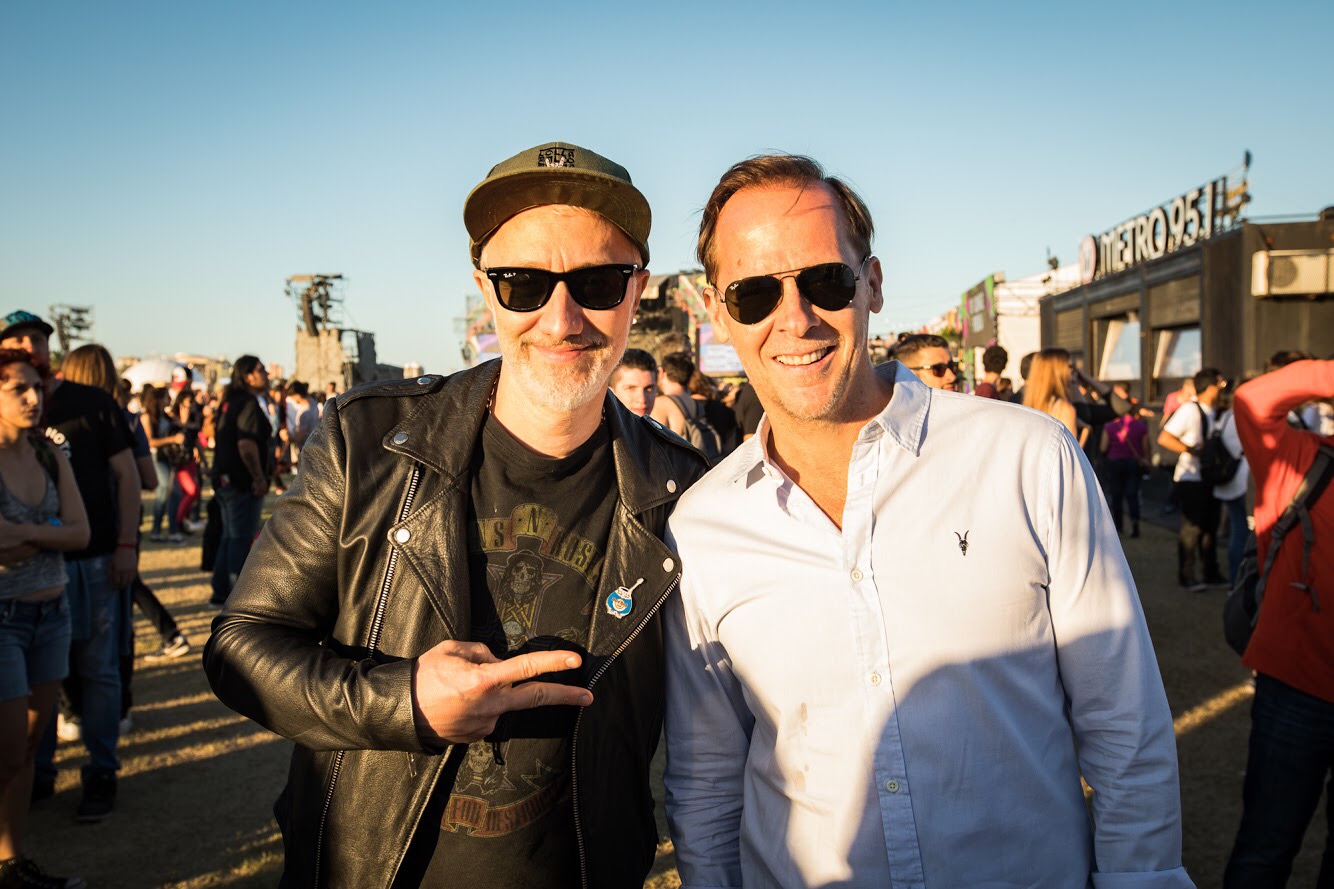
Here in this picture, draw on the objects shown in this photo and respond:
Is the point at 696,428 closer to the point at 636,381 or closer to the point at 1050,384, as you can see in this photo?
the point at 636,381

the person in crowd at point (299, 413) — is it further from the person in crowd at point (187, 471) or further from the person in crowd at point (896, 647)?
the person in crowd at point (896, 647)

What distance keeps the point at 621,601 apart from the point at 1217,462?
7.85 m

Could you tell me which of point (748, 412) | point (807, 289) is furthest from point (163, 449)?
point (807, 289)

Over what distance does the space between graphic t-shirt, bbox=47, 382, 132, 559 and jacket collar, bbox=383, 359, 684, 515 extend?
11.4ft

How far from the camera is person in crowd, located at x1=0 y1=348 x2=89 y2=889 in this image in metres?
3.45

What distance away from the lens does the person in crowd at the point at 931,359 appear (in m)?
5.54

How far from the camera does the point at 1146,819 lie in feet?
5.41

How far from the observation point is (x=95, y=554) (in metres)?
4.57

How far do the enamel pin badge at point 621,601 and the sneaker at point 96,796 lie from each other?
3.95 m

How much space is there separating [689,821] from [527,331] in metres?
1.25

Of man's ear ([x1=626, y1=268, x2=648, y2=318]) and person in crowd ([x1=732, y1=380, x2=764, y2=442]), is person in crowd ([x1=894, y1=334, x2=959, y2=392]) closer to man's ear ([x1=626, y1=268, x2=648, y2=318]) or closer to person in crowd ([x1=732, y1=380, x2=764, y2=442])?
person in crowd ([x1=732, y1=380, x2=764, y2=442])

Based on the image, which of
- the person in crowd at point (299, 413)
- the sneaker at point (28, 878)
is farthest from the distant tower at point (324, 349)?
the sneaker at point (28, 878)

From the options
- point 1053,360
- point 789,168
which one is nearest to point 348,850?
point 789,168

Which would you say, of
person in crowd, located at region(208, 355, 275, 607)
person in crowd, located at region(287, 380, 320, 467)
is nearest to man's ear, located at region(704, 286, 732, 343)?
person in crowd, located at region(208, 355, 275, 607)
